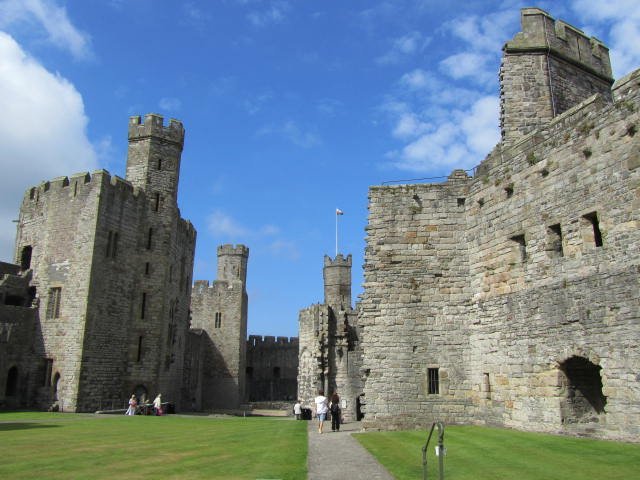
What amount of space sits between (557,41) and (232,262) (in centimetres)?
4287

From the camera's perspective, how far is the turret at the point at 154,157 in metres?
33.4

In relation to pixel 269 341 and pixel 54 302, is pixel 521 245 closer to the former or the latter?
pixel 54 302

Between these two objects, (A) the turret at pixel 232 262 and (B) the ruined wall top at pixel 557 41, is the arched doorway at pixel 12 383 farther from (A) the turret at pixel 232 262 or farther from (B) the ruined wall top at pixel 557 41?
(A) the turret at pixel 232 262

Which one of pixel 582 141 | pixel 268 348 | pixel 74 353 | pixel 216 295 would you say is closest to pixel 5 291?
pixel 74 353

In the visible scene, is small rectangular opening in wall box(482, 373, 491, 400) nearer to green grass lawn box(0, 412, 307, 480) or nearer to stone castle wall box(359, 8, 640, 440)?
stone castle wall box(359, 8, 640, 440)

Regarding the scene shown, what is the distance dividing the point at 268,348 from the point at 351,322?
1085 inches

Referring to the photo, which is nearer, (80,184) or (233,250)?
(80,184)

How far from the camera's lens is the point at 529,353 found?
1496 centimetres

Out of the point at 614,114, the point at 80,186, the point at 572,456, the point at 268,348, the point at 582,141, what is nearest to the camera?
the point at 572,456

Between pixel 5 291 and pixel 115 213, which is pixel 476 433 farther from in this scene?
pixel 5 291

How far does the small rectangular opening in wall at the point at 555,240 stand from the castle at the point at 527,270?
4 centimetres

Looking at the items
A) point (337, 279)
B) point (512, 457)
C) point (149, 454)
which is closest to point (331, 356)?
point (149, 454)

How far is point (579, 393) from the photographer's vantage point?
14039mm

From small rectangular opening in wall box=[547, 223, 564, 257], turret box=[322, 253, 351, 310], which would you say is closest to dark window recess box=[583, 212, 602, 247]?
small rectangular opening in wall box=[547, 223, 564, 257]
